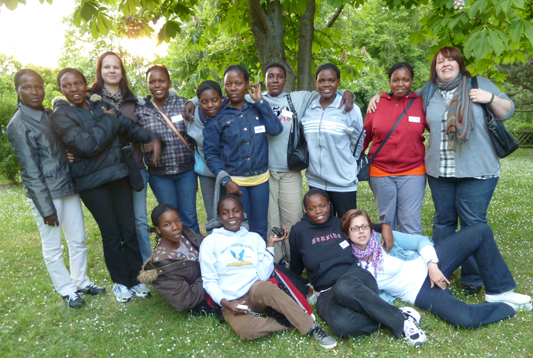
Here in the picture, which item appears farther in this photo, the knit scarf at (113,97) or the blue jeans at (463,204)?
the knit scarf at (113,97)

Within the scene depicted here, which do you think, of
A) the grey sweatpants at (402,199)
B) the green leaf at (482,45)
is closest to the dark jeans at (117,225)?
the grey sweatpants at (402,199)

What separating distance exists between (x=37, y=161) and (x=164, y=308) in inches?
73.2

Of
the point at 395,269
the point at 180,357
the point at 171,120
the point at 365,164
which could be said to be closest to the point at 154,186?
the point at 171,120

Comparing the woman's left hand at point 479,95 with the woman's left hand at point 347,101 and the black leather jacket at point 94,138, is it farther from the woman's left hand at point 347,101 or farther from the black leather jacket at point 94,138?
the black leather jacket at point 94,138

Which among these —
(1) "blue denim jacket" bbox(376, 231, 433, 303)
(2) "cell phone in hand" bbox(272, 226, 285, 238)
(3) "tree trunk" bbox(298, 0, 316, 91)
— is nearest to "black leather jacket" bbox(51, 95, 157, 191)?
(2) "cell phone in hand" bbox(272, 226, 285, 238)

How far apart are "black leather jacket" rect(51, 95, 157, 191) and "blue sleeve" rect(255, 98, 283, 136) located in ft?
3.77

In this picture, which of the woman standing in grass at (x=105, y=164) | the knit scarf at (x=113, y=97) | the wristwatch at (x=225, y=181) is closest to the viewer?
the woman standing in grass at (x=105, y=164)

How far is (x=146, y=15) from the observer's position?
5.45 metres

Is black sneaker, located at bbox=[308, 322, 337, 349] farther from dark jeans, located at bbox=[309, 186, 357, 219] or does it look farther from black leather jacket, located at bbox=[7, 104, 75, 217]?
black leather jacket, located at bbox=[7, 104, 75, 217]

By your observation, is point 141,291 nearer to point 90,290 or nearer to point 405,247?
point 90,290

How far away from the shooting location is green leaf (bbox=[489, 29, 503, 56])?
3.00 m

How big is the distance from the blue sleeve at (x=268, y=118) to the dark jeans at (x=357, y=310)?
161 cm

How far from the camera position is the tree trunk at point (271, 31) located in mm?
5078

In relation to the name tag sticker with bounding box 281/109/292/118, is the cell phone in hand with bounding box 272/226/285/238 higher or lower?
lower
